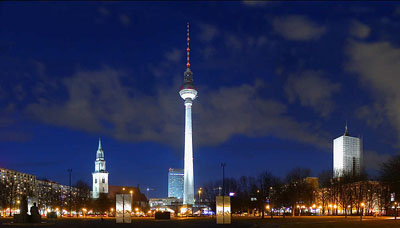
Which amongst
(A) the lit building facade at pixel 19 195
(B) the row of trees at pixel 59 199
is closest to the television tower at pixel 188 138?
(B) the row of trees at pixel 59 199

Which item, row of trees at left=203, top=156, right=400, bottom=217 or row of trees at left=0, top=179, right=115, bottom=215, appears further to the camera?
row of trees at left=0, top=179, right=115, bottom=215

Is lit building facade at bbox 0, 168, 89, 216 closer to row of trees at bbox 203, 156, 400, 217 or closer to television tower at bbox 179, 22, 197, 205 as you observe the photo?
television tower at bbox 179, 22, 197, 205

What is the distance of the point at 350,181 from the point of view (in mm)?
108812

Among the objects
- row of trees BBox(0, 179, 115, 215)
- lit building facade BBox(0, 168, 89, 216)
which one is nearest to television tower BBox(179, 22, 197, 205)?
row of trees BBox(0, 179, 115, 215)

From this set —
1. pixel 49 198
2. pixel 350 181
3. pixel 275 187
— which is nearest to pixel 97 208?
pixel 49 198

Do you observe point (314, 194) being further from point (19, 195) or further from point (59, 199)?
point (19, 195)

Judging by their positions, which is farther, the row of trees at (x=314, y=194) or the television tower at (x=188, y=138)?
the television tower at (x=188, y=138)

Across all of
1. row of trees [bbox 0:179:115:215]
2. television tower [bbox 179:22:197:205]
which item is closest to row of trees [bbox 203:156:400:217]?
television tower [bbox 179:22:197:205]

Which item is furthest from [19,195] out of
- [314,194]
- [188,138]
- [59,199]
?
[314,194]

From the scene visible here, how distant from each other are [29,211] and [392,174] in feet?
Result: 132

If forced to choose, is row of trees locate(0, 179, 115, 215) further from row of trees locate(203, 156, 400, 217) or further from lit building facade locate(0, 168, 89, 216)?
row of trees locate(203, 156, 400, 217)

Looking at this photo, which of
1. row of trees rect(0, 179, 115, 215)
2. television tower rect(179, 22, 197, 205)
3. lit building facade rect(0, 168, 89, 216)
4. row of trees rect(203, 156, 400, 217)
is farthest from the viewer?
television tower rect(179, 22, 197, 205)

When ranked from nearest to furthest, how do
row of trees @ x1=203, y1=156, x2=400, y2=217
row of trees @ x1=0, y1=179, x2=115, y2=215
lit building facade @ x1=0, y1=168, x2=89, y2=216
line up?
row of trees @ x1=203, y1=156, x2=400, y2=217
lit building facade @ x1=0, y1=168, x2=89, y2=216
row of trees @ x1=0, y1=179, x2=115, y2=215

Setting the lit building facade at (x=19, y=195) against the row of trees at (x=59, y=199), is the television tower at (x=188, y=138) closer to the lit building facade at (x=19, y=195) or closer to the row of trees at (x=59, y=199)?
the row of trees at (x=59, y=199)
